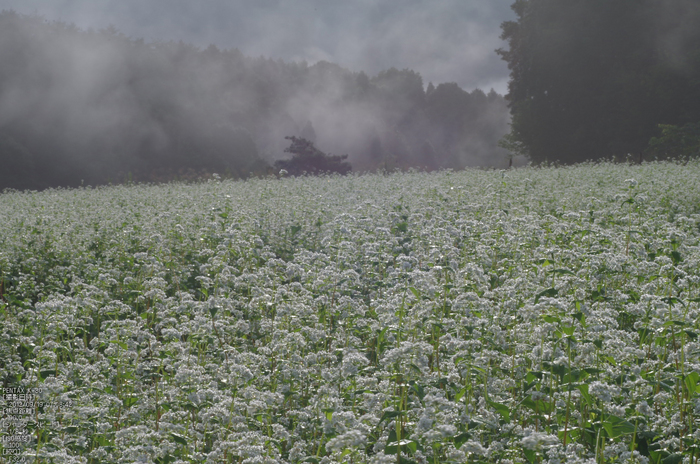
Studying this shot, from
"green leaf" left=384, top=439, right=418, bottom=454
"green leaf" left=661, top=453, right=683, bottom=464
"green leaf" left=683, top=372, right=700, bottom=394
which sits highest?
"green leaf" left=683, top=372, right=700, bottom=394

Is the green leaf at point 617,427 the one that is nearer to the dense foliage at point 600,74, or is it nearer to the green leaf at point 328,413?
the green leaf at point 328,413

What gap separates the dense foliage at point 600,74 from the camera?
38.8 meters

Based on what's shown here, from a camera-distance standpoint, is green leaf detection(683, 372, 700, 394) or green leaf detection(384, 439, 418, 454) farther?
green leaf detection(683, 372, 700, 394)

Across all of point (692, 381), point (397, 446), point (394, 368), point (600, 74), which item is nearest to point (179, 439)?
point (397, 446)

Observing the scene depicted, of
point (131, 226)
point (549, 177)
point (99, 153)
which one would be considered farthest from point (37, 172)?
point (549, 177)

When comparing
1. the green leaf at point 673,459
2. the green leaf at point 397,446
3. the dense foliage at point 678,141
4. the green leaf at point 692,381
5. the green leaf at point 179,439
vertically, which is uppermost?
the dense foliage at point 678,141

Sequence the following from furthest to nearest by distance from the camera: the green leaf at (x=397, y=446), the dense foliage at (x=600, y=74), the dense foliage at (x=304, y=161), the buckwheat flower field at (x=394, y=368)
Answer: the dense foliage at (x=304, y=161)
the dense foliage at (x=600, y=74)
the buckwheat flower field at (x=394, y=368)
the green leaf at (x=397, y=446)

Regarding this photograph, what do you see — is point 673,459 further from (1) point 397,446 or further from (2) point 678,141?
(2) point 678,141

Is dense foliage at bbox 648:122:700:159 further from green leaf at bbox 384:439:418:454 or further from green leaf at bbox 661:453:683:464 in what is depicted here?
green leaf at bbox 384:439:418:454

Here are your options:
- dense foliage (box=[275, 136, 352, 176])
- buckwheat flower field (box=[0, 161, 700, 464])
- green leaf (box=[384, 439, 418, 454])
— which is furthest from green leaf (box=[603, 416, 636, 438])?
dense foliage (box=[275, 136, 352, 176])

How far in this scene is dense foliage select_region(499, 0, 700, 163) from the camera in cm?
3881

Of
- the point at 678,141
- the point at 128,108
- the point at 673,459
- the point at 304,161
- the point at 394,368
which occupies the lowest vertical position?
the point at 673,459

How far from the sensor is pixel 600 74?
42.7 m

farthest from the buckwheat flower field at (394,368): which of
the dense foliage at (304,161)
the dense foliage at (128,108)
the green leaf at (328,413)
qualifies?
the dense foliage at (304,161)
